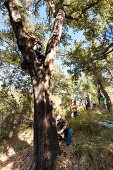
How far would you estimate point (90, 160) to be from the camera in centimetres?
842

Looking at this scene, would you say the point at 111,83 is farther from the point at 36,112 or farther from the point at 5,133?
the point at 36,112

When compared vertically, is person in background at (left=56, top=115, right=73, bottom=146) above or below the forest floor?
above

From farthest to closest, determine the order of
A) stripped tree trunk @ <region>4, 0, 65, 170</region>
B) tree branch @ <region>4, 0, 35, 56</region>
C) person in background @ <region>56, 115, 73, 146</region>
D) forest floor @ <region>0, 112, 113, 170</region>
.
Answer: person in background @ <region>56, 115, 73, 146</region>
tree branch @ <region>4, 0, 35, 56</region>
forest floor @ <region>0, 112, 113, 170</region>
stripped tree trunk @ <region>4, 0, 65, 170</region>

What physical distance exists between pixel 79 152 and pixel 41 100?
2275 millimetres

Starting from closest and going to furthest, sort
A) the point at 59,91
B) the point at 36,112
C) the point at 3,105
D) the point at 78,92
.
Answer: the point at 36,112 → the point at 3,105 → the point at 59,91 → the point at 78,92

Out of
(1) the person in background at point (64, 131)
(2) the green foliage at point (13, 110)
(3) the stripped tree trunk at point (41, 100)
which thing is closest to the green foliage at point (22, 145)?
(1) the person in background at point (64, 131)

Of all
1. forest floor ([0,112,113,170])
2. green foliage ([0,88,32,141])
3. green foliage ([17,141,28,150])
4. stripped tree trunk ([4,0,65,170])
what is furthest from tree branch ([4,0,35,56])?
green foliage ([0,88,32,141])

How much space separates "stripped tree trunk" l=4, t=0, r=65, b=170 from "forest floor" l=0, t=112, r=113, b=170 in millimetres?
1004

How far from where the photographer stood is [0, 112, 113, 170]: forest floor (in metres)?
8.38

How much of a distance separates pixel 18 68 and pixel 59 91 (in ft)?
43.0

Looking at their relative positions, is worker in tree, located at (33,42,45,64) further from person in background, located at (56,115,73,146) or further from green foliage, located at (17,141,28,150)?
green foliage, located at (17,141,28,150)

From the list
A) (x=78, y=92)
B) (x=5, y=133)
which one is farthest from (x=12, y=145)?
(x=78, y=92)

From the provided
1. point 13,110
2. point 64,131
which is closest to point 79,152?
point 64,131

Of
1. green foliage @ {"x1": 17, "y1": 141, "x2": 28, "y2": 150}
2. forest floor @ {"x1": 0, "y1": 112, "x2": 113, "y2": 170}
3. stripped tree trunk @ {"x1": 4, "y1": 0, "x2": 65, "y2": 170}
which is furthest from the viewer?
green foliage @ {"x1": 17, "y1": 141, "x2": 28, "y2": 150}
